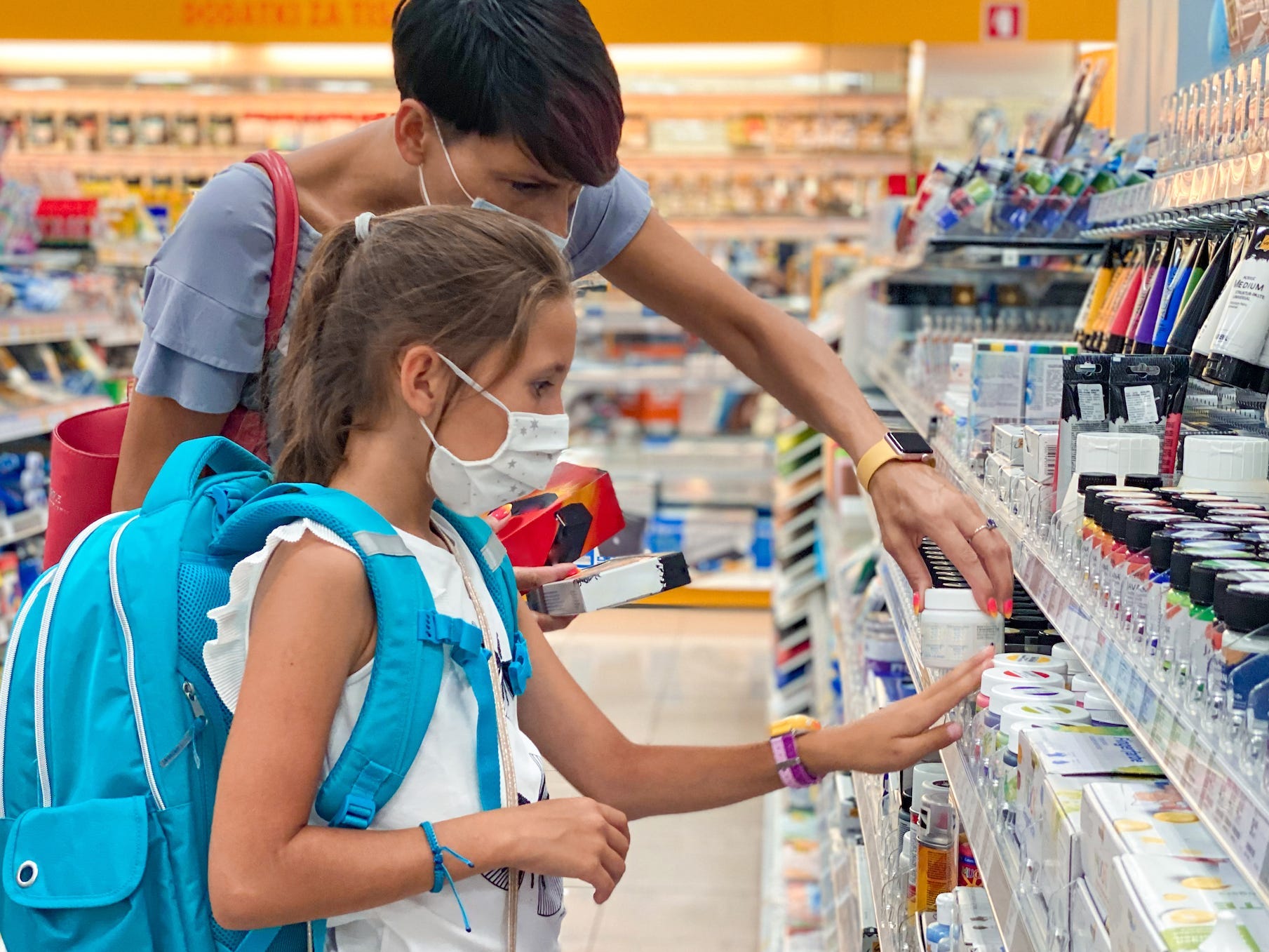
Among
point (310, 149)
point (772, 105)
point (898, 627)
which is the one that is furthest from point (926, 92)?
point (310, 149)

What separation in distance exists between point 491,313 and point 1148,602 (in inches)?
22.8

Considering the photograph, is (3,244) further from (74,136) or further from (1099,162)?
(1099,162)

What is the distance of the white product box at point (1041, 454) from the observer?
146 centimetres

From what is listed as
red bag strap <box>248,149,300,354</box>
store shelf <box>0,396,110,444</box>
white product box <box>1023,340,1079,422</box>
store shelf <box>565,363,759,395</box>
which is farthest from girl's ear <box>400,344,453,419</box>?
store shelf <box>565,363,759,395</box>

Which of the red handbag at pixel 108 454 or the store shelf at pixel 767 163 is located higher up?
the store shelf at pixel 767 163

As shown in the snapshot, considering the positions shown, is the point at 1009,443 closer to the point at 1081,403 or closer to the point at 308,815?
the point at 1081,403

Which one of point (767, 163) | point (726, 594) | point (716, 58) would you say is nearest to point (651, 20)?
point (716, 58)

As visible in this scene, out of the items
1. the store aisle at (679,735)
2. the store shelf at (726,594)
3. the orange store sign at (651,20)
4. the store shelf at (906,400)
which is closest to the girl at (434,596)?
the store shelf at (906,400)

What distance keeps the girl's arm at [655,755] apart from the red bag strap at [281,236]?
0.42 m

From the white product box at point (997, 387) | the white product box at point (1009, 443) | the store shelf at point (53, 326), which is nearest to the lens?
the white product box at point (1009, 443)

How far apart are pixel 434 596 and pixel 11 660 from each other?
1.22 feet

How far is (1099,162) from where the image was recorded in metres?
2.66

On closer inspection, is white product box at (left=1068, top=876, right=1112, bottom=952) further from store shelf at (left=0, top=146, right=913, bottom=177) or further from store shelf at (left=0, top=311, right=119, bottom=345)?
store shelf at (left=0, top=146, right=913, bottom=177)

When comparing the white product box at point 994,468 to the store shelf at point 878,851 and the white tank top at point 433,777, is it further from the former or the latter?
the white tank top at point 433,777
